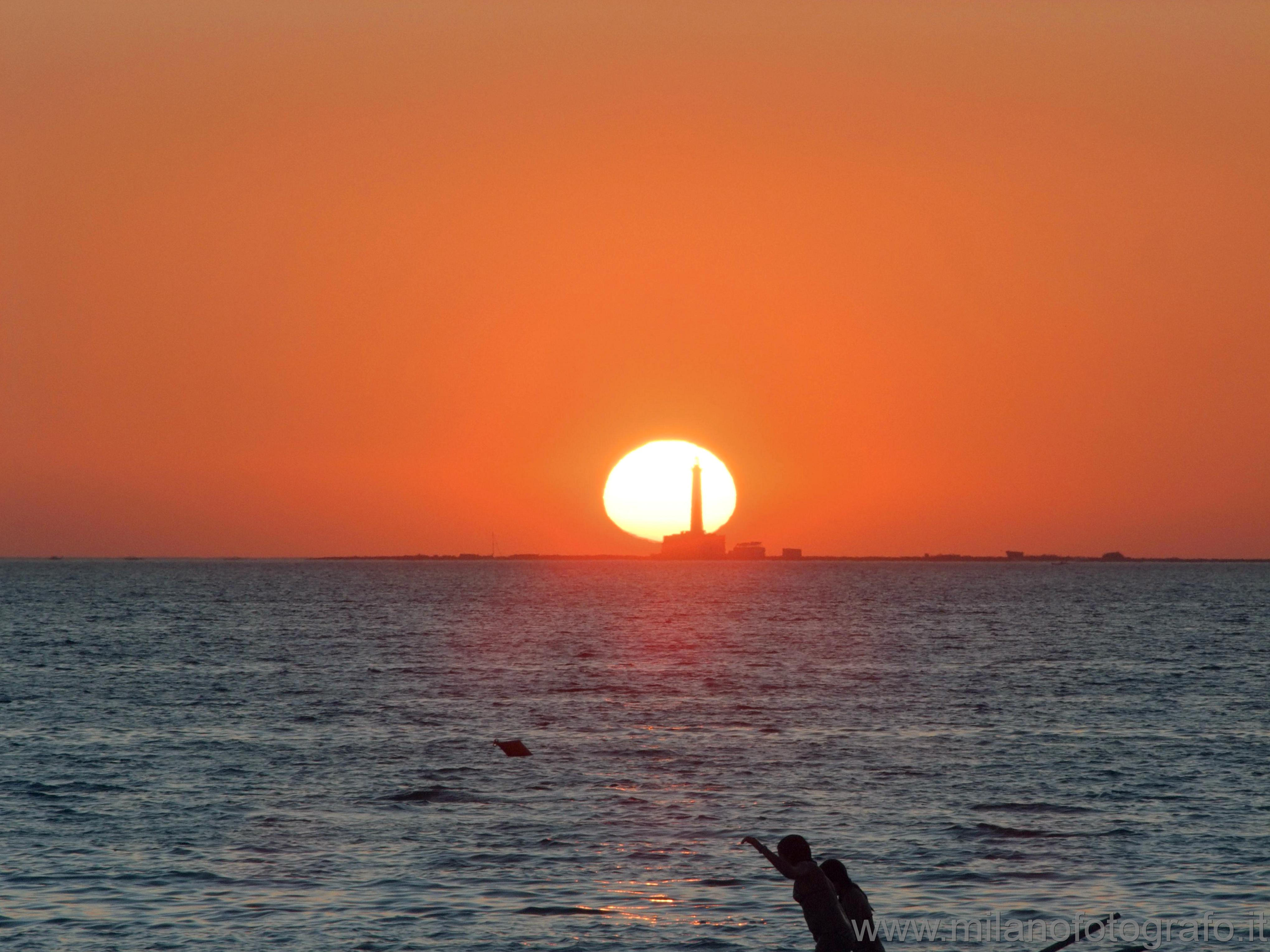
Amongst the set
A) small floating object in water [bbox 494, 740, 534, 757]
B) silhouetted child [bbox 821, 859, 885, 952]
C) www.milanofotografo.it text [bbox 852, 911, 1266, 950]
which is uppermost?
silhouetted child [bbox 821, 859, 885, 952]

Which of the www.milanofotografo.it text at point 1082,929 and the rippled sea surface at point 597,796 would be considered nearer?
the www.milanofotografo.it text at point 1082,929

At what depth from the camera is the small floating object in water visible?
4800cm

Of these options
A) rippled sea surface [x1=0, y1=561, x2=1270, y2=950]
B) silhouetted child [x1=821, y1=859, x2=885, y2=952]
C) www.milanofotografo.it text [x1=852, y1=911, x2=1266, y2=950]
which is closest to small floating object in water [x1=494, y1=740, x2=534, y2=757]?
rippled sea surface [x1=0, y1=561, x2=1270, y2=950]

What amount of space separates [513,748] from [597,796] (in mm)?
7837

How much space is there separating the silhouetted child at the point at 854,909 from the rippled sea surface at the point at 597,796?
24.6ft

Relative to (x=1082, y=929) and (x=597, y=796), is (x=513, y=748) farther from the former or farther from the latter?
(x=1082, y=929)

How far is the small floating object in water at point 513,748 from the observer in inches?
1890

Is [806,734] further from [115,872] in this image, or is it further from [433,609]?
[433,609]

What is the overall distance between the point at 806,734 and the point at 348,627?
8650 centimetres

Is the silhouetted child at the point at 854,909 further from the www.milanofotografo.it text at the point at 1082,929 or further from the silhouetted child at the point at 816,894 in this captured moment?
the www.milanofotografo.it text at the point at 1082,929

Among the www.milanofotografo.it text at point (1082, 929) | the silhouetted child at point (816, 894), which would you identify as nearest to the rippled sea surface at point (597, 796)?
the www.milanofotografo.it text at point (1082, 929)

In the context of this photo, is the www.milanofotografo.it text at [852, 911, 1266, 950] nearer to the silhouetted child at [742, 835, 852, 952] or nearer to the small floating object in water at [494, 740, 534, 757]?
the silhouetted child at [742, 835, 852, 952]

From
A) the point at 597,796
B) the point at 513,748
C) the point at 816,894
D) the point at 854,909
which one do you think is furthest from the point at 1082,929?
the point at 513,748

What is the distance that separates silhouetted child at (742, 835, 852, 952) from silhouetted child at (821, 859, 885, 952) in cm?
9
